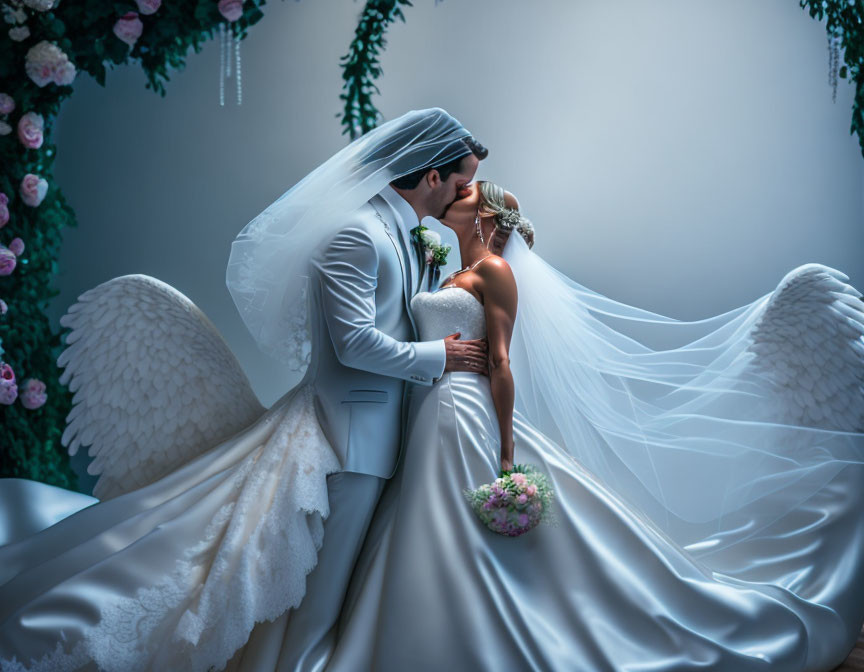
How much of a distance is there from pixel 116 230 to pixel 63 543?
8.11 ft

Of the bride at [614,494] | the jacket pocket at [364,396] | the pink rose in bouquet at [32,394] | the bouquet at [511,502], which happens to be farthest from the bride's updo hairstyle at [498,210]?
the pink rose in bouquet at [32,394]

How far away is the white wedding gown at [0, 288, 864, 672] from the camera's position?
7.23ft

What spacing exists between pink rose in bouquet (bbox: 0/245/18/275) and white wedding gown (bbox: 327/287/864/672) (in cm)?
213

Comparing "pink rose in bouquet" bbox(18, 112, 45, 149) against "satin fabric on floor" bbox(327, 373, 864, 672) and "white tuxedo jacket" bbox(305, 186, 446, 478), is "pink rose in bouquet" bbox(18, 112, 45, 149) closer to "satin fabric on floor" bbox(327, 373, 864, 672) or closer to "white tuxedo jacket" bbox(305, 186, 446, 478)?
"white tuxedo jacket" bbox(305, 186, 446, 478)

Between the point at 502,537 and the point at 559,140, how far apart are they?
101 inches

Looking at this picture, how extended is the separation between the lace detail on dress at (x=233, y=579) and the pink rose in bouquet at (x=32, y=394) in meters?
1.80

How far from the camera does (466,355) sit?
2.66 m

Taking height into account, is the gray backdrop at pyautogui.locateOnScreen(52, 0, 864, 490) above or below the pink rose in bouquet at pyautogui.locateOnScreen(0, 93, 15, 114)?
below

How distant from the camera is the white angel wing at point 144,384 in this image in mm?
2863

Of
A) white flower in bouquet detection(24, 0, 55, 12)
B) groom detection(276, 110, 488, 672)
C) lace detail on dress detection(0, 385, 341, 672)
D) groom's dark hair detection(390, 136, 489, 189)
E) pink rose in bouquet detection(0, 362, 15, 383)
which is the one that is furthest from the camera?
pink rose in bouquet detection(0, 362, 15, 383)

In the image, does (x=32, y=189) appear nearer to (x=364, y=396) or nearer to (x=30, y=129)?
(x=30, y=129)

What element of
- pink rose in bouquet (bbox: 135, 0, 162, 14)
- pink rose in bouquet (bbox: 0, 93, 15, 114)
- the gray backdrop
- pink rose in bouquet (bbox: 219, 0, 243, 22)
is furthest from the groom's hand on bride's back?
pink rose in bouquet (bbox: 0, 93, 15, 114)

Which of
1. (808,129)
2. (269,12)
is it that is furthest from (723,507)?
(269,12)

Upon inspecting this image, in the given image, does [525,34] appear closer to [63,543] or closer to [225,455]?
[225,455]
